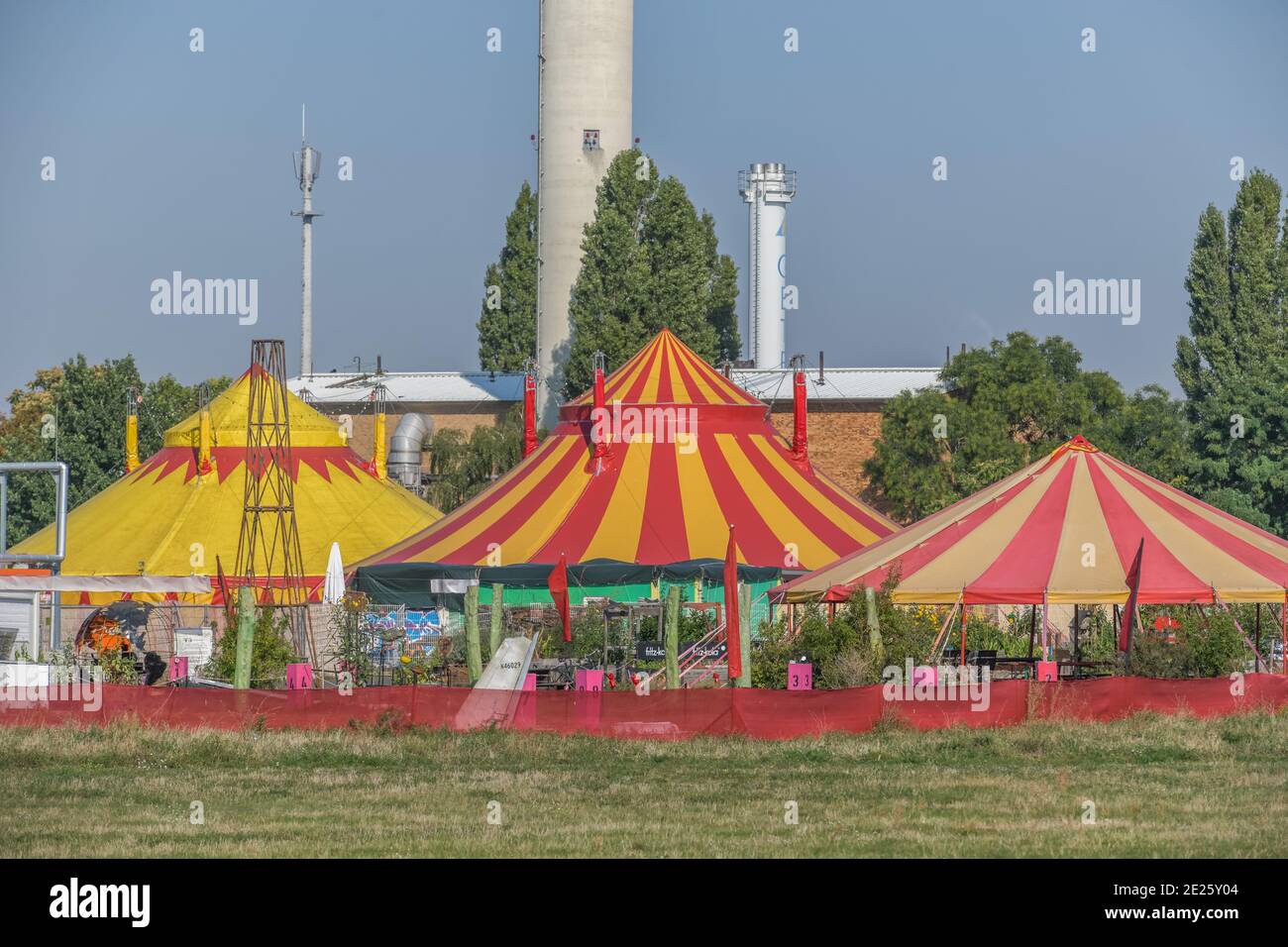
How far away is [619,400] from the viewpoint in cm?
3869

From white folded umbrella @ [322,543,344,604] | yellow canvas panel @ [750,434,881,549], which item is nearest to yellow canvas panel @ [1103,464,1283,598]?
yellow canvas panel @ [750,434,881,549]

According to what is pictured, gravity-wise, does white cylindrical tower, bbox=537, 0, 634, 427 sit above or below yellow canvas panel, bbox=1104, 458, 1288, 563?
above

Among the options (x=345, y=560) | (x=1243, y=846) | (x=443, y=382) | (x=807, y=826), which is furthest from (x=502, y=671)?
(x=443, y=382)

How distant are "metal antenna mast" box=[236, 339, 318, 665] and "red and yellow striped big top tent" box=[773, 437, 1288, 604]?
39.0 ft

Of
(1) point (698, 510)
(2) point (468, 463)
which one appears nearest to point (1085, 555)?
(1) point (698, 510)

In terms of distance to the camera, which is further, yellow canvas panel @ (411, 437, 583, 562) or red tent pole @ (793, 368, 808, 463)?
red tent pole @ (793, 368, 808, 463)

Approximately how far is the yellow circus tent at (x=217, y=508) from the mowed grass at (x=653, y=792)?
64.6 ft

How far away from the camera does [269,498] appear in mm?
43781

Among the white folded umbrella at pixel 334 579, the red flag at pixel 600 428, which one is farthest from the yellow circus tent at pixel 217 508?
the red flag at pixel 600 428

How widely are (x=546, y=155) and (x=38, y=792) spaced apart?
4616 centimetres

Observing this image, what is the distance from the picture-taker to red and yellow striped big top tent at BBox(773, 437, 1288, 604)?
25.4 meters

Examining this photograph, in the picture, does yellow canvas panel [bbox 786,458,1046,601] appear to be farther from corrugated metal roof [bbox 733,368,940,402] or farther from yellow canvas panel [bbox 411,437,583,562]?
corrugated metal roof [bbox 733,368,940,402]

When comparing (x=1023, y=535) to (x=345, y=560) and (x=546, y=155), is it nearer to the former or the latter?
(x=345, y=560)

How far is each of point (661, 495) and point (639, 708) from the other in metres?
15.6
